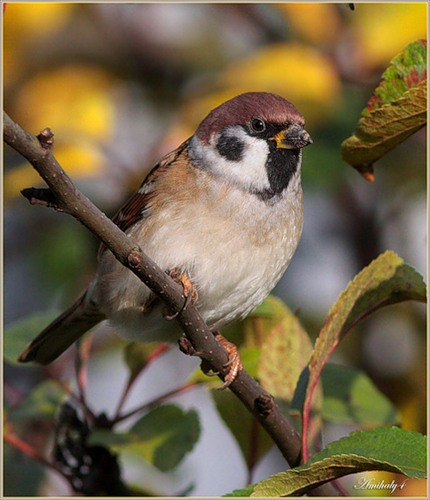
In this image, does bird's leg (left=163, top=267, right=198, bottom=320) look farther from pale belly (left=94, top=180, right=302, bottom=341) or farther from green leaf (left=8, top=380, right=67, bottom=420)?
green leaf (left=8, top=380, right=67, bottom=420)

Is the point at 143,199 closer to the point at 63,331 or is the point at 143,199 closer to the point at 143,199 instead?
the point at 143,199

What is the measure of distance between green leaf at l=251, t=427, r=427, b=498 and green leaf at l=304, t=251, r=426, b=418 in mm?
349

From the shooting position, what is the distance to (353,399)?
216 cm

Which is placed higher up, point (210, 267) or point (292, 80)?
point (292, 80)

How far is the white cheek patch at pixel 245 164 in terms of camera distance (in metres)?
2.42

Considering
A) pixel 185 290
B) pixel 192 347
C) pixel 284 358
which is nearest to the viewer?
pixel 192 347

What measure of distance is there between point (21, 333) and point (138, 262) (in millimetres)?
1136

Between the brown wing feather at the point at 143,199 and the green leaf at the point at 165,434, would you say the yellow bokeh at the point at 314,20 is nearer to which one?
the brown wing feather at the point at 143,199

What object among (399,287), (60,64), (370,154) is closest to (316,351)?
(399,287)

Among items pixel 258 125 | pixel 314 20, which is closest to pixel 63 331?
pixel 258 125

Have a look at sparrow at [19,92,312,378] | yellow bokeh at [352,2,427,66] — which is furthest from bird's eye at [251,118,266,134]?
yellow bokeh at [352,2,427,66]

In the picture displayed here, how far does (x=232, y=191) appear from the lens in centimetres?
238

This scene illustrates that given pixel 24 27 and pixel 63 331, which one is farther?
pixel 24 27

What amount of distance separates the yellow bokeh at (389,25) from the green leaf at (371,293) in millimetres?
1287
